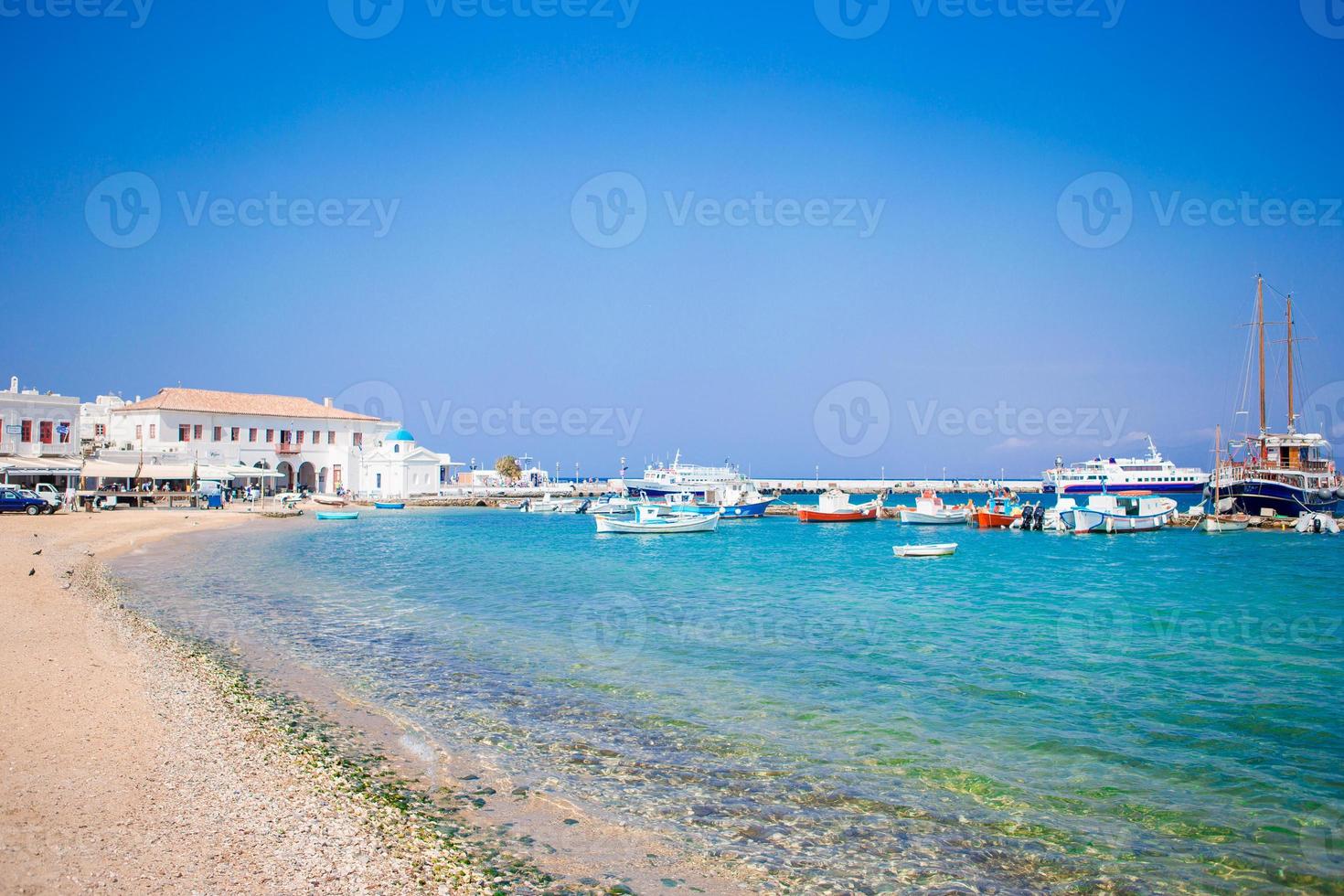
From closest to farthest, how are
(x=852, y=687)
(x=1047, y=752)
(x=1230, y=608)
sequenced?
1. (x=1047, y=752)
2. (x=852, y=687)
3. (x=1230, y=608)

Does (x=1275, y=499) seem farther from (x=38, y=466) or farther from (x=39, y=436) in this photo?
(x=39, y=436)

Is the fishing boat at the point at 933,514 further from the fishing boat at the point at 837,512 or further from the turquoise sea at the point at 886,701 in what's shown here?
the turquoise sea at the point at 886,701

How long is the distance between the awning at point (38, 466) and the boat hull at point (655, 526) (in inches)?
1209

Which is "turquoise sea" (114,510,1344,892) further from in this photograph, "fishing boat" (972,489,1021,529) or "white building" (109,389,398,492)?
"white building" (109,389,398,492)

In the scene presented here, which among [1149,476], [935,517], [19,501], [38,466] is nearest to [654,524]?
[935,517]

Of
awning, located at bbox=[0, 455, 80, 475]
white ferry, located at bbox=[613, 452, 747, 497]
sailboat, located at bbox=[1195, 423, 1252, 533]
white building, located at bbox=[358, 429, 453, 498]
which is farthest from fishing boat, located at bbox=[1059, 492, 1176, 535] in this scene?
awning, located at bbox=[0, 455, 80, 475]

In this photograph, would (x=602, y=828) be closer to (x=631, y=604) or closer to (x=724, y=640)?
(x=724, y=640)

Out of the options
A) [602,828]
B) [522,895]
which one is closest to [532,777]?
[602,828]

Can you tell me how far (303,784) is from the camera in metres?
7.43

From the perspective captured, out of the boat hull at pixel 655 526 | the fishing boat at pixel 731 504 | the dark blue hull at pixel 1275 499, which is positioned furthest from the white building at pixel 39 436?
the dark blue hull at pixel 1275 499

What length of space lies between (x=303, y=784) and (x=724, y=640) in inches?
378

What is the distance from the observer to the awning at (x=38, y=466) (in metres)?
46.1

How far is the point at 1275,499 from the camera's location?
55062 millimetres

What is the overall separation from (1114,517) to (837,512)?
1792 centimetres
